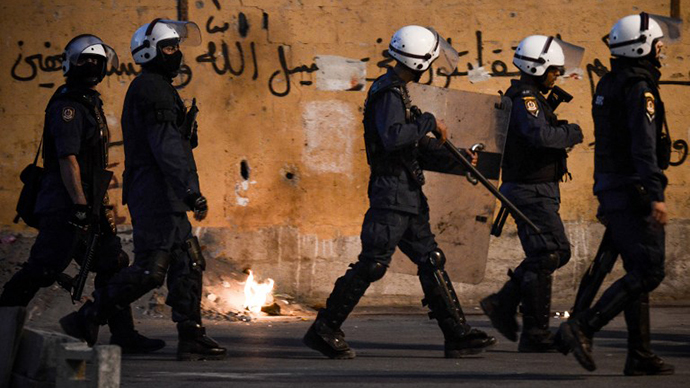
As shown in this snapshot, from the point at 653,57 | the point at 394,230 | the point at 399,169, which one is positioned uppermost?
the point at 653,57

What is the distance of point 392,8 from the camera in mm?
11930

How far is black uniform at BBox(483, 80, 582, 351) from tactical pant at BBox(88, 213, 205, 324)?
6.03 feet

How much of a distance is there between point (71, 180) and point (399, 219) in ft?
A: 5.97

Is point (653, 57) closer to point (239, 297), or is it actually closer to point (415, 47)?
point (415, 47)

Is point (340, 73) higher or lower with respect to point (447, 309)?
higher

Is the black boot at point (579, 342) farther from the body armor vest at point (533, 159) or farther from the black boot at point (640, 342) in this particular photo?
the body armor vest at point (533, 159)

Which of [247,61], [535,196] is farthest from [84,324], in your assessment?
[247,61]

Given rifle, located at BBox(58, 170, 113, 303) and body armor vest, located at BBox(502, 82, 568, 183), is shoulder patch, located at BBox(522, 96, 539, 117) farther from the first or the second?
rifle, located at BBox(58, 170, 113, 303)

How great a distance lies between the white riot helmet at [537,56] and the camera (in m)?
8.35

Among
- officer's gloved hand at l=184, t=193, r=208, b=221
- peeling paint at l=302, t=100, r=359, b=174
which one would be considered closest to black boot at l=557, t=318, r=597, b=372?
officer's gloved hand at l=184, t=193, r=208, b=221

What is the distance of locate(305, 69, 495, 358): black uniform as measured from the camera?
25.3 feet

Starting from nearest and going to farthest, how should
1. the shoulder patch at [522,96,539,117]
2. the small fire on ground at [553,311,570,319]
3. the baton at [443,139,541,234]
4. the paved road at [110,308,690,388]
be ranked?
the paved road at [110,308,690,388] → the baton at [443,139,541,234] → the shoulder patch at [522,96,539,117] → the small fire on ground at [553,311,570,319]

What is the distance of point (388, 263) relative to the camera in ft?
25.6

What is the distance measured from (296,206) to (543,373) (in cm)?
Result: 514
